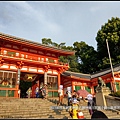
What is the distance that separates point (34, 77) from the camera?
71.7ft

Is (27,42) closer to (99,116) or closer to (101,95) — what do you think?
(101,95)

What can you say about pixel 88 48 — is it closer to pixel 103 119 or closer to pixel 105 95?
pixel 105 95

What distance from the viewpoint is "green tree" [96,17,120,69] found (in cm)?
2945

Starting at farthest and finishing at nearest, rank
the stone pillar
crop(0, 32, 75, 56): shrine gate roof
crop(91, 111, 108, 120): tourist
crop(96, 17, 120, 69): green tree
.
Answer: crop(96, 17, 120, 69): green tree → crop(0, 32, 75, 56): shrine gate roof → the stone pillar → crop(91, 111, 108, 120): tourist

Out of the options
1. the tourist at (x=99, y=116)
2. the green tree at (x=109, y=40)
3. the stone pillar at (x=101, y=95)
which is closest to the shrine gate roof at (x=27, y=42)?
the stone pillar at (x=101, y=95)

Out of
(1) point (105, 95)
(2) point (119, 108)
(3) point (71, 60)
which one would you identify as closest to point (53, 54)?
(1) point (105, 95)

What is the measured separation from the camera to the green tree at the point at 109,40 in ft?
96.6

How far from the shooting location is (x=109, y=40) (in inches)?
1184

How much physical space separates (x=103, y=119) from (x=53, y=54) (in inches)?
743

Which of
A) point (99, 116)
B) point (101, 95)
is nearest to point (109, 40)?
point (101, 95)

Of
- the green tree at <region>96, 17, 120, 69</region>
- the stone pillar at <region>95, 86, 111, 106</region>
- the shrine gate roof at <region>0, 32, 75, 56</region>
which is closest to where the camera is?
the stone pillar at <region>95, 86, 111, 106</region>

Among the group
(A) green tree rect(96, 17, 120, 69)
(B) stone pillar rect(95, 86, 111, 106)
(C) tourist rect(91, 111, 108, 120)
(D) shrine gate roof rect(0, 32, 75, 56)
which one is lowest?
(B) stone pillar rect(95, 86, 111, 106)

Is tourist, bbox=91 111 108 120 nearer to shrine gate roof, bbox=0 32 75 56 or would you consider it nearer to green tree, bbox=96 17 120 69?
shrine gate roof, bbox=0 32 75 56

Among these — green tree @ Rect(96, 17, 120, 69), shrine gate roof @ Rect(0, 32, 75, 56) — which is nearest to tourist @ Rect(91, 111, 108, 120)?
shrine gate roof @ Rect(0, 32, 75, 56)
